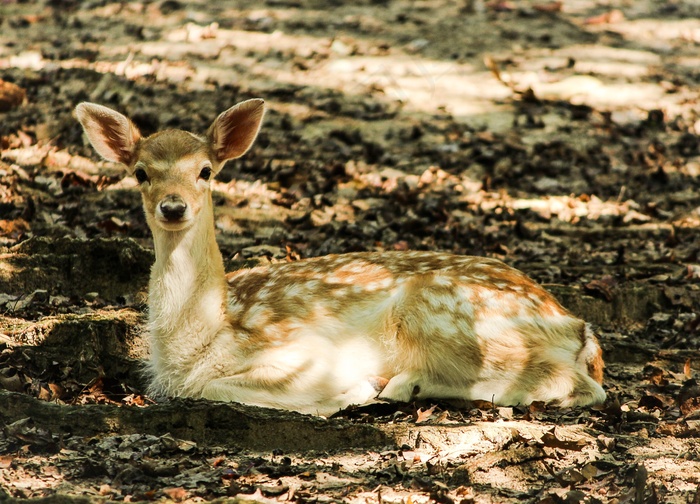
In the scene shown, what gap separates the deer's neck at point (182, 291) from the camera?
502 centimetres

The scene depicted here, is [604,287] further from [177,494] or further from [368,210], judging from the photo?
[177,494]

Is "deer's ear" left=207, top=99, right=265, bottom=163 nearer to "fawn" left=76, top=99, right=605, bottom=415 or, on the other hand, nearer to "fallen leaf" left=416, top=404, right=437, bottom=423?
"fawn" left=76, top=99, right=605, bottom=415

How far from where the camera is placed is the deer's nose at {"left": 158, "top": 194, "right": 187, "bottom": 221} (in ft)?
15.5

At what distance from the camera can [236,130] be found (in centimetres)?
541

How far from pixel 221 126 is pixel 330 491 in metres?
2.47

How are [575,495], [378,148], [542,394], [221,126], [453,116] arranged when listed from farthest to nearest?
[453,116] → [378,148] → [221,126] → [542,394] → [575,495]

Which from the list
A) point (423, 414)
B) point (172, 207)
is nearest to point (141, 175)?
point (172, 207)

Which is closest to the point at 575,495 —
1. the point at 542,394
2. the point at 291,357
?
the point at 542,394

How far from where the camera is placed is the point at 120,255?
19.9 ft

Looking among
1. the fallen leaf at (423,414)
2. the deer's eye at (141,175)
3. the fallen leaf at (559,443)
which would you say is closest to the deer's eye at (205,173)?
the deer's eye at (141,175)

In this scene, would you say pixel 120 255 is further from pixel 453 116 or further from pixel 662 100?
pixel 662 100

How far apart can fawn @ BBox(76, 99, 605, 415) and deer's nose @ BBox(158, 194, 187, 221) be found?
0.01m

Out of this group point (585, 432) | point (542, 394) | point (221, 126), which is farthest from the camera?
point (221, 126)

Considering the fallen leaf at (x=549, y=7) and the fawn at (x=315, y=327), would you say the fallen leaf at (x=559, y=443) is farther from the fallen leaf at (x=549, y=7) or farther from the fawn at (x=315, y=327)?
the fallen leaf at (x=549, y=7)
